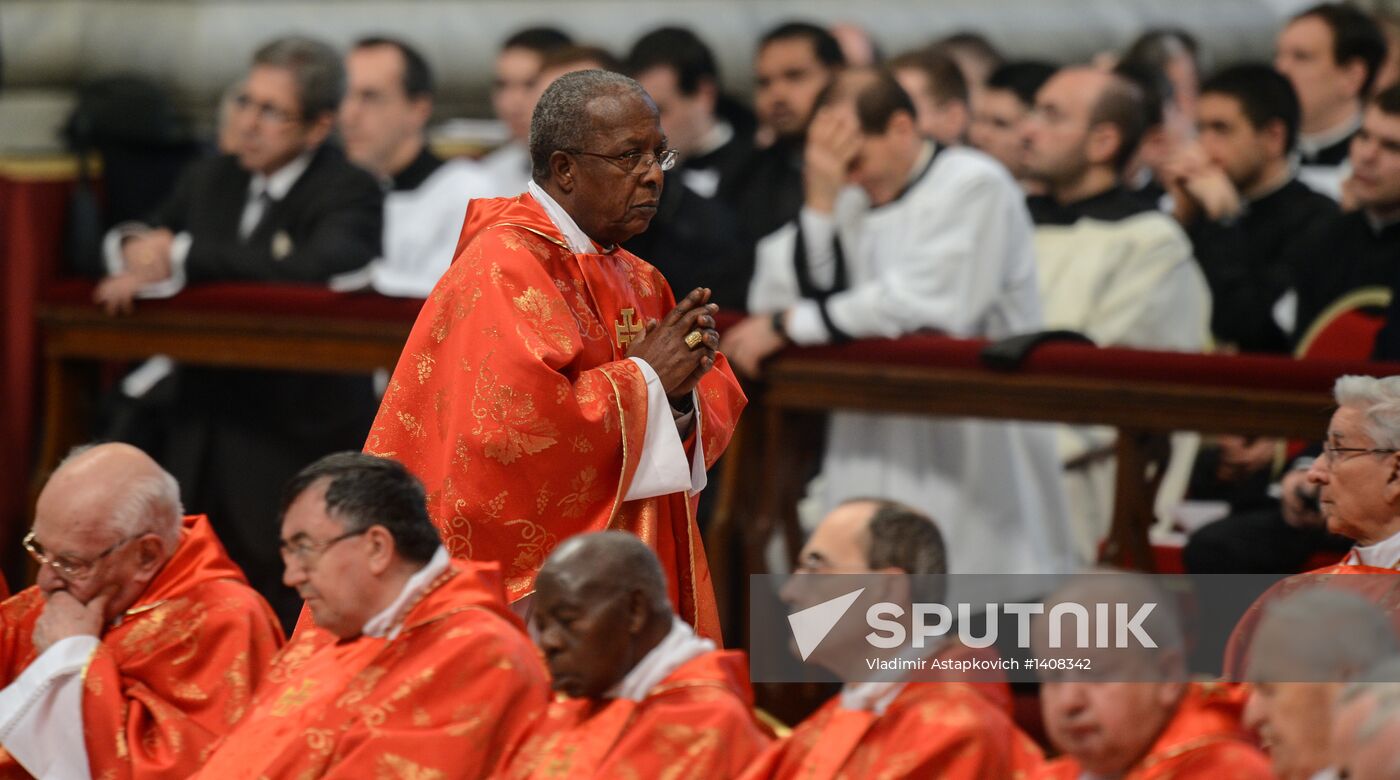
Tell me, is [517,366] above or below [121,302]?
above

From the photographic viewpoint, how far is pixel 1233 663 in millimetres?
4496

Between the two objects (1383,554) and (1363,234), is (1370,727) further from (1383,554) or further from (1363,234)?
(1363,234)

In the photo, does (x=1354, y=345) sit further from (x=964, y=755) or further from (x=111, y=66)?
(x=111, y=66)

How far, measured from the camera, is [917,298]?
6672mm

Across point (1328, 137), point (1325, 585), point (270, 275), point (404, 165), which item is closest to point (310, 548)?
point (1325, 585)

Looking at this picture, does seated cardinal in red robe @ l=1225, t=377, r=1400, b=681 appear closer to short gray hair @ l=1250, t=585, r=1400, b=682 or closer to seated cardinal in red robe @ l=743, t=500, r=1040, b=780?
seated cardinal in red robe @ l=743, t=500, r=1040, b=780

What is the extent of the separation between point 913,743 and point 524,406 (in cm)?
109

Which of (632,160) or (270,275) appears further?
(270,275)

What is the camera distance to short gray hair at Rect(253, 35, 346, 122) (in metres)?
7.49

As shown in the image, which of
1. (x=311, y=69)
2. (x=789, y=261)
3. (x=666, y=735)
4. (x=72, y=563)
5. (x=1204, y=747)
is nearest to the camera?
(x=1204, y=747)

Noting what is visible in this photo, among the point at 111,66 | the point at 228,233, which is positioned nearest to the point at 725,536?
the point at 228,233

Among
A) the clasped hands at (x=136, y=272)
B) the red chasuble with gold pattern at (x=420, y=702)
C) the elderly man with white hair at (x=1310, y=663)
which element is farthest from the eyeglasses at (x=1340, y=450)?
the clasped hands at (x=136, y=272)

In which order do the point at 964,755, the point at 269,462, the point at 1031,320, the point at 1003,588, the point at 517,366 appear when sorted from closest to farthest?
the point at 964,755 → the point at 517,366 → the point at 1003,588 → the point at 1031,320 → the point at 269,462

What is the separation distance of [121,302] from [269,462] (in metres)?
0.77
